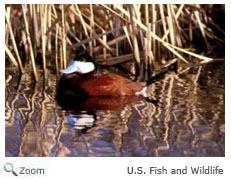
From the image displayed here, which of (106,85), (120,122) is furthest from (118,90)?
(120,122)

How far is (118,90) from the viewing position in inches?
196

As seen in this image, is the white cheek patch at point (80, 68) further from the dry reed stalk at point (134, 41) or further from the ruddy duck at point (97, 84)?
the dry reed stalk at point (134, 41)

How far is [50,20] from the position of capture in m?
5.87

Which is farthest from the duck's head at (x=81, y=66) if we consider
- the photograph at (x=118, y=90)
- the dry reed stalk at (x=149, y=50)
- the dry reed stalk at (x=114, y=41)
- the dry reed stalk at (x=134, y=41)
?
the dry reed stalk at (x=114, y=41)

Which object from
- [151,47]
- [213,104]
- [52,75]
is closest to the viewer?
[213,104]

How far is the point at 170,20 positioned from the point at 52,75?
1.16 metres

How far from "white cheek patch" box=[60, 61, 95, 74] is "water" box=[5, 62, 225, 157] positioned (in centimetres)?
18

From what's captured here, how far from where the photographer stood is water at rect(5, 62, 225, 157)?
3447mm

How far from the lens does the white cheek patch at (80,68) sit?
17.1 feet

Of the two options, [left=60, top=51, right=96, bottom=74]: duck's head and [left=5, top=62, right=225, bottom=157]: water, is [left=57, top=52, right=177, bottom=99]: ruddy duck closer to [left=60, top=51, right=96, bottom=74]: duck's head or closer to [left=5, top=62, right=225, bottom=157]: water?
[left=60, top=51, right=96, bottom=74]: duck's head

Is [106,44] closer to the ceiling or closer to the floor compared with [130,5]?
closer to the floor

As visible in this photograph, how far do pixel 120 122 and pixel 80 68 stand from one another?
1.30 m
